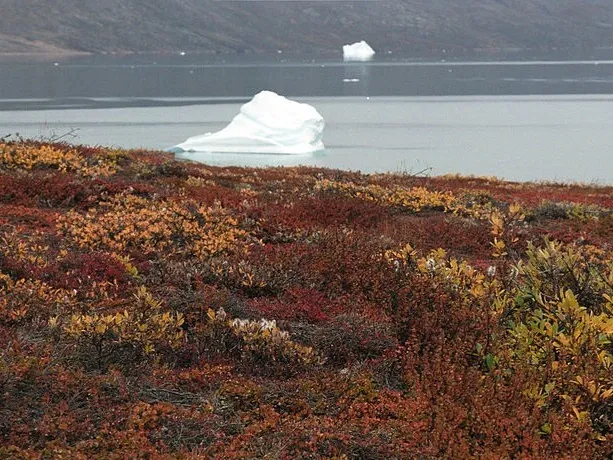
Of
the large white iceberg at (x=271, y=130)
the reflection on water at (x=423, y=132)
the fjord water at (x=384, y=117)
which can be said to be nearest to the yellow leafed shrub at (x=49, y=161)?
the fjord water at (x=384, y=117)

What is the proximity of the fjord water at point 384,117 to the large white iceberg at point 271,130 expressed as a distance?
1.36 metres

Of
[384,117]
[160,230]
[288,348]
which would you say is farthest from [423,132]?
[288,348]

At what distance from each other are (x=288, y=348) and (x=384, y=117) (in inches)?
2507

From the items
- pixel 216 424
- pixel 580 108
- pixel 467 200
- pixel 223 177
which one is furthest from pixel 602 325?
pixel 580 108

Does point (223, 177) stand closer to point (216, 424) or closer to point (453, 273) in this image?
point (453, 273)

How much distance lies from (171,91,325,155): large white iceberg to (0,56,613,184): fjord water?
1.36m

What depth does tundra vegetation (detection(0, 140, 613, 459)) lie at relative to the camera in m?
4.70

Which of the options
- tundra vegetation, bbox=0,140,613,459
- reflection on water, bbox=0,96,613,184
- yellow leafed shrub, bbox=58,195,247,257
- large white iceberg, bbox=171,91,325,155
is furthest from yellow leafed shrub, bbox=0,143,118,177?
large white iceberg, bbox=171,91,325,155

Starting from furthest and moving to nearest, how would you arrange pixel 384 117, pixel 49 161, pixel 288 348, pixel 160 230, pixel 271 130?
pixel 384 117 < pixel 271 130 < pixel 49 161 < pixel 160 230 < pixel 288 348

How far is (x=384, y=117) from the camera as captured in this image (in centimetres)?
6844

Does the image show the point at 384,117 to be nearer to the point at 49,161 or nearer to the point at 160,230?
the point at 49,161

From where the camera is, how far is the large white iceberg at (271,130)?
4456 centimetres

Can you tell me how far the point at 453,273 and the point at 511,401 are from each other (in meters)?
2.12

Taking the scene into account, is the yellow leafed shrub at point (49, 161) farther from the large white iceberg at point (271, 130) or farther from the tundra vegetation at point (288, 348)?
the large white iceberg at point (271, 130)
